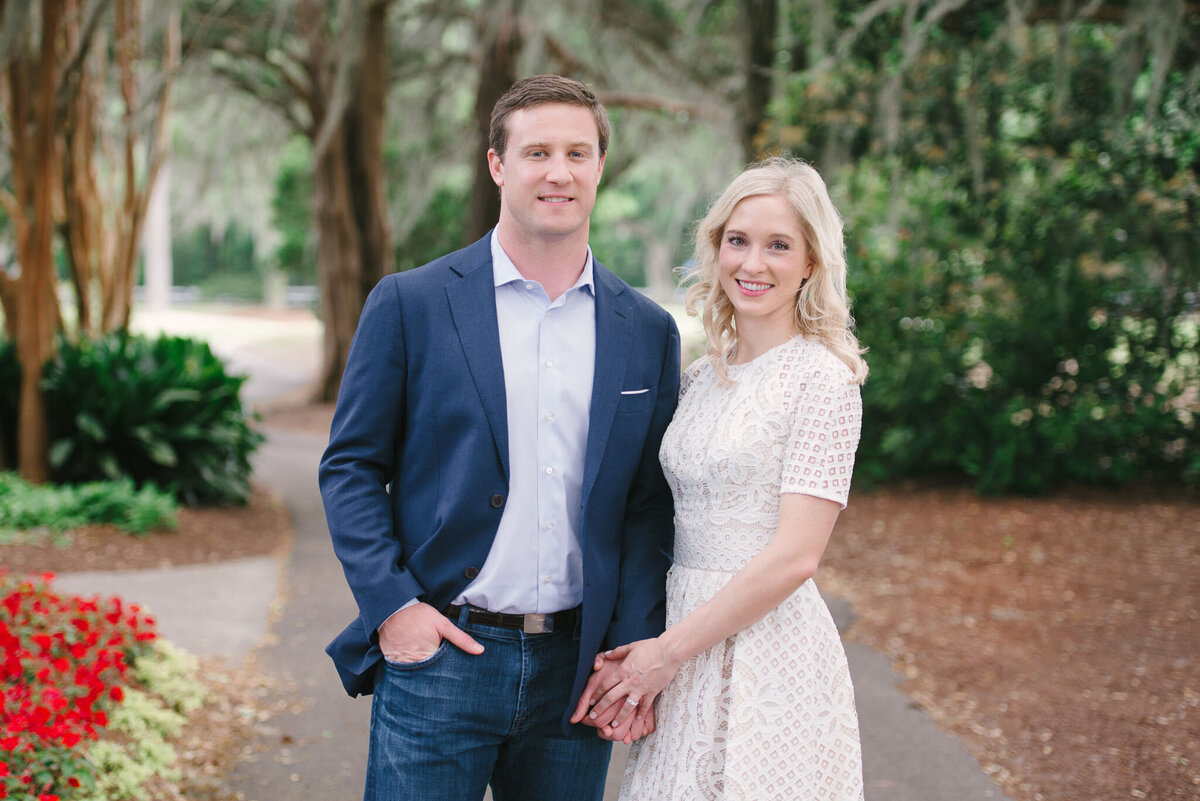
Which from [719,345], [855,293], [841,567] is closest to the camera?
[719,345]

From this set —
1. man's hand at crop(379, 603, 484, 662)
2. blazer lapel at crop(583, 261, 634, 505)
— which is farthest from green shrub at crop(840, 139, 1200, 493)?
man's hand at crop(379, 603, 484, 662)

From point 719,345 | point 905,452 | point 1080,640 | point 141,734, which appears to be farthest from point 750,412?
point 905,452

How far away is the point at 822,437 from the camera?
78.0 inches

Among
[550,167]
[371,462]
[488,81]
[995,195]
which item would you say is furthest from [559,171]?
[488,81]

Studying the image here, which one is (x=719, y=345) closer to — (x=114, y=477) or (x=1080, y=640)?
(x=1080, y=640)

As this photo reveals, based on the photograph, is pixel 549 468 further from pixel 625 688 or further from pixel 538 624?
pixel 625 688

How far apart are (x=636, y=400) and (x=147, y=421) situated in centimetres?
601

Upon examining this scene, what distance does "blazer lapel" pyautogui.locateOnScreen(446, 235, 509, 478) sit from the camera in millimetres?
2004

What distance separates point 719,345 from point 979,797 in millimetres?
2075

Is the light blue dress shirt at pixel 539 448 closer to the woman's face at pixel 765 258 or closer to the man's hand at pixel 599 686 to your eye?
the man's hand at pixel 599 686

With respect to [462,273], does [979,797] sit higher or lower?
lower

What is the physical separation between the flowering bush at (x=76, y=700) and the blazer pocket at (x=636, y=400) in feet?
5.79

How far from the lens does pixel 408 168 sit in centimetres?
1471

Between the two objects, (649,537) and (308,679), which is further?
(308,679)
